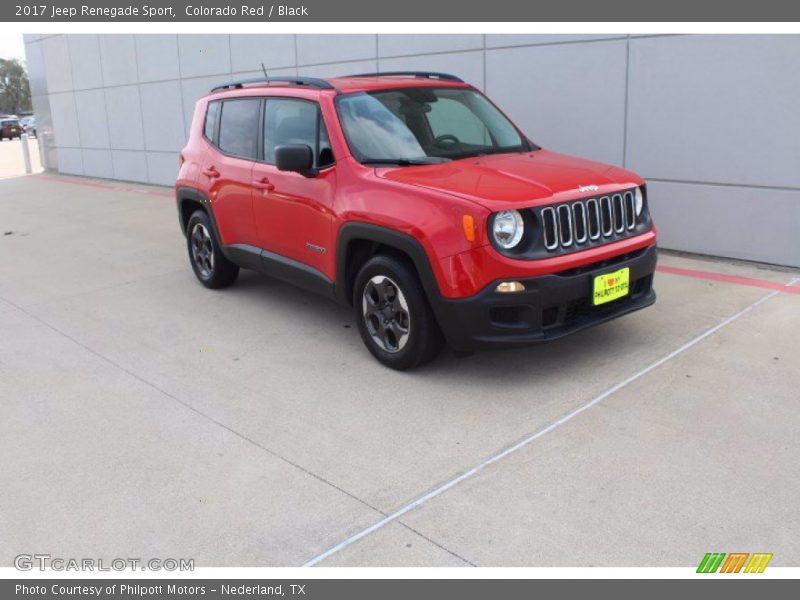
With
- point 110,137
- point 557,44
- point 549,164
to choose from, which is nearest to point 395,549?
point 549,164

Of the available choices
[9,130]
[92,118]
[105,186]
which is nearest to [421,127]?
[105,186]

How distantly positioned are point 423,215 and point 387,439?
132cm

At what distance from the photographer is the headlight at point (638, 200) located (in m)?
5.04

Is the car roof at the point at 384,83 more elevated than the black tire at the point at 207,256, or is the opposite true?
the car roof at the point at 384,83

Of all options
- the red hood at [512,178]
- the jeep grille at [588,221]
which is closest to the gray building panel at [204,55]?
the red hood at [512,178]

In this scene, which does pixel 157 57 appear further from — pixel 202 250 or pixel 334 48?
pixel 202 250

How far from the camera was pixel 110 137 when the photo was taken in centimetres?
1705

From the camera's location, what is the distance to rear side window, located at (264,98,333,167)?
17.4 feet

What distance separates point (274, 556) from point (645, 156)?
19.2ft

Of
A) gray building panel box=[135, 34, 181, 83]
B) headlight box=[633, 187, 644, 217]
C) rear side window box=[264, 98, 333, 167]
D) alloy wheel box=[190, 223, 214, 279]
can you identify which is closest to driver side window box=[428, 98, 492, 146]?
rear side window box=[264, 98, 333, 167]

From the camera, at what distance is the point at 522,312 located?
436cm

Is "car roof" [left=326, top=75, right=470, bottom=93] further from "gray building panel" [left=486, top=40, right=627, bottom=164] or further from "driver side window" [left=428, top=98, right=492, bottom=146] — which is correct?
"gray building panel" [left=486, top=40, right=627, bottom=164]

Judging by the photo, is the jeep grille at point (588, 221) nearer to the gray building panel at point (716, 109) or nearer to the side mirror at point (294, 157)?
the side mirror at point (294, 157)

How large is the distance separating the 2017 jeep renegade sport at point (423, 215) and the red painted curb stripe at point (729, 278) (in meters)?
1.81
